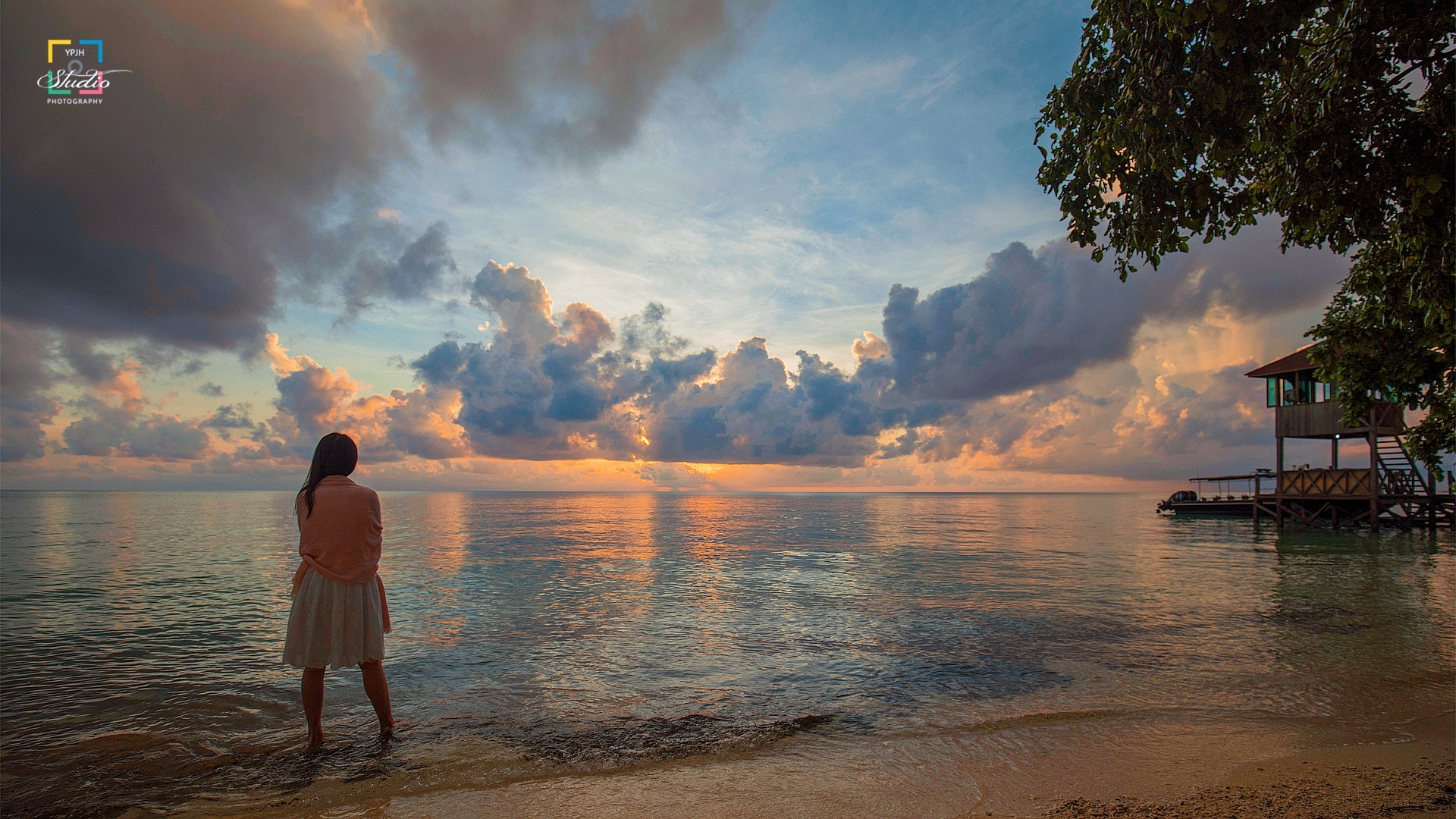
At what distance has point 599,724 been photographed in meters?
7.13

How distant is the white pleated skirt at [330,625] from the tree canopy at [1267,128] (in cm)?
683

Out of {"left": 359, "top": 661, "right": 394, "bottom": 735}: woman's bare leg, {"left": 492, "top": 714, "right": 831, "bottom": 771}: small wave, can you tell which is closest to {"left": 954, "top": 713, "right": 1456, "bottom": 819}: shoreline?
{"left": 492, "top": 714, "right": 831, "bottom": 771}: small wave

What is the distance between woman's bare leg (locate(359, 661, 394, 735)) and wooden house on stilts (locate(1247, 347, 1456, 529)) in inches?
1673

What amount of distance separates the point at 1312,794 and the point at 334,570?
24.1 ft

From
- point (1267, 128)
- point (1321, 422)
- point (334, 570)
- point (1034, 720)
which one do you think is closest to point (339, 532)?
point (334, 570)

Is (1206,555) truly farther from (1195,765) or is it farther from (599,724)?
(599,724)

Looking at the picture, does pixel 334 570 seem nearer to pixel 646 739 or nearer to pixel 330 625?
pixel 330 625

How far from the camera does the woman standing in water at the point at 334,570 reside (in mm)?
5520

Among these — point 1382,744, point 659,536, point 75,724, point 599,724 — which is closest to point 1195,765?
point 1382,744

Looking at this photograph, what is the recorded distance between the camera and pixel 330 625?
557cm

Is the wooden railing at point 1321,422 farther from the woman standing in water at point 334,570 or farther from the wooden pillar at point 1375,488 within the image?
the woman standing in water at point 334,570

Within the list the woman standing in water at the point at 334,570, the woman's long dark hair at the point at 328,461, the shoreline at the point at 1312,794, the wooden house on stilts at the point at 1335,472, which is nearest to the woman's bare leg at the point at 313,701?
the woman standing in water at the point at 334,570

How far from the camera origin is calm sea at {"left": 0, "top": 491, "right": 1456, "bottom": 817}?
5531mm

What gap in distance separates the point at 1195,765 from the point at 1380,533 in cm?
4704
